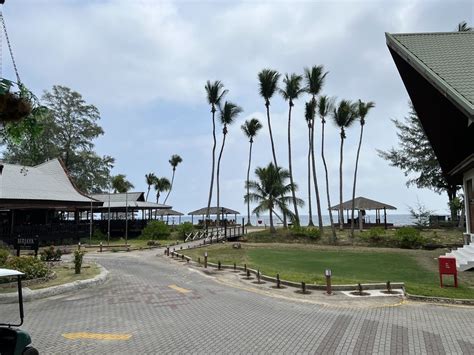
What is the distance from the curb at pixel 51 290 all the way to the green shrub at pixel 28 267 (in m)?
1.49

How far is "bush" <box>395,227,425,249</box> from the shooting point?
30281 mm

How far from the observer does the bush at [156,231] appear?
39.2 metres

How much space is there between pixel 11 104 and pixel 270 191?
31830mm

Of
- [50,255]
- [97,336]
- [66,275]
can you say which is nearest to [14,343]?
[97,336]

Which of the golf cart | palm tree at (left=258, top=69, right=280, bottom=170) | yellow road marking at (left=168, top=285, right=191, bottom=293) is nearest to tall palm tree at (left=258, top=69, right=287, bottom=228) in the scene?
palm tree at (left=258, top=69, right=280, bottom=170)

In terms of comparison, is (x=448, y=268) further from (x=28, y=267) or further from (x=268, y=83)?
(x=268, y=83)

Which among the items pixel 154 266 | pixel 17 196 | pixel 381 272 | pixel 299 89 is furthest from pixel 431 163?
pixel 17 196

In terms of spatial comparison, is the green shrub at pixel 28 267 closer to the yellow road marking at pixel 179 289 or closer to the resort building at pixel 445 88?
the yellow road marking at pixel 179 289

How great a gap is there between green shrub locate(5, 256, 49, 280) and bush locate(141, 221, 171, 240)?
23804mm

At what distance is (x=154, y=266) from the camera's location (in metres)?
20.5

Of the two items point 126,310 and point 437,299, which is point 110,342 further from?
→ point 437,299

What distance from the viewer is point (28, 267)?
14711 millimetres

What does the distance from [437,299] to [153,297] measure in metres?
8.64

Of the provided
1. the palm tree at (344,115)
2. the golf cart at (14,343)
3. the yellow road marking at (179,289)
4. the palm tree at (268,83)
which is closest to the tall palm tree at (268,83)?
the palm tree at (268,83)
